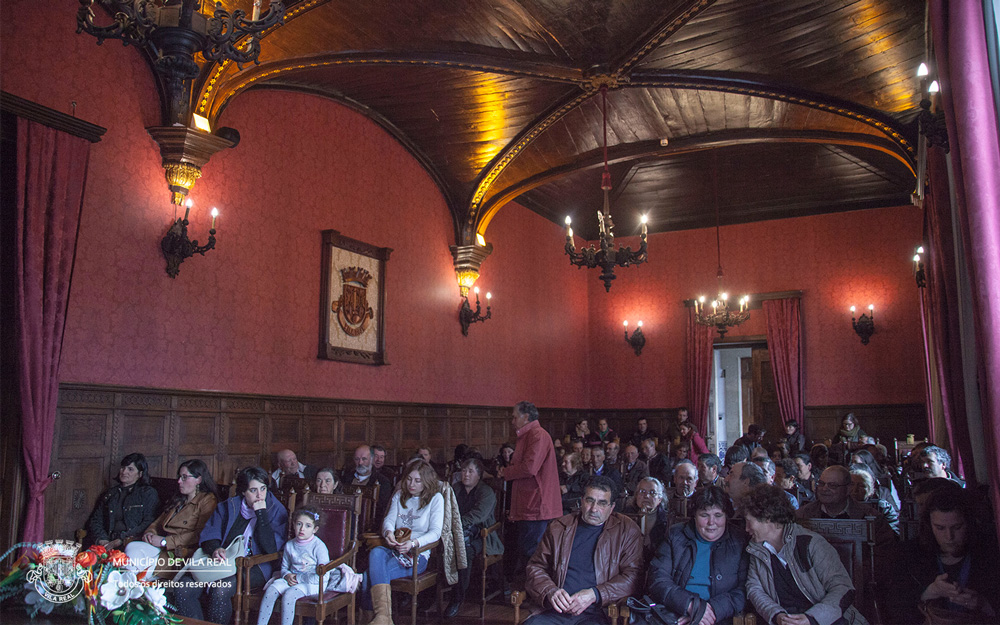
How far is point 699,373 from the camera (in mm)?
13086

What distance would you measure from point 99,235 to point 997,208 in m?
6.12

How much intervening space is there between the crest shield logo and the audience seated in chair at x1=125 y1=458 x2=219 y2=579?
3.25 meters

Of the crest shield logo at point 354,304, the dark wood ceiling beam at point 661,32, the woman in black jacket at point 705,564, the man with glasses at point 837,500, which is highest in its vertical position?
the dark wood ceiling beam at point 661,32

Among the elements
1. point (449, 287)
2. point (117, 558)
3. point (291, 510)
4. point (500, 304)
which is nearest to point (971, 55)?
point (117, 558)

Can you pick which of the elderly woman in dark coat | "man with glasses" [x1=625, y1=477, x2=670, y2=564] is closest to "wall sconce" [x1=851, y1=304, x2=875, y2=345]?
"man with glasses" [x1=625, y1=477, x2=670, y2=564]

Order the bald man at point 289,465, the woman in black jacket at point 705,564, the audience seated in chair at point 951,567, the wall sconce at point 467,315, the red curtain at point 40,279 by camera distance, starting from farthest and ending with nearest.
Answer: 1. the wall sconce at point 467,315
2. the bald man at point 289,465
3. the red curtain at point 40,279
4. the woman in black jacket at point 705,564
5. the audience seated in chair at point 951,567

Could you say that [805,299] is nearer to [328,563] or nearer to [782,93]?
[782,93]

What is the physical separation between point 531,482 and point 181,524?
2.58 metres

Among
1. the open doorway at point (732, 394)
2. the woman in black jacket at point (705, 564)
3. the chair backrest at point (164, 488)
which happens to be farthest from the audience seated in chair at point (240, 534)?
the open doorway at point (732, 394)

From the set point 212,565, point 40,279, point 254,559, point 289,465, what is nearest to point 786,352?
point 289,465

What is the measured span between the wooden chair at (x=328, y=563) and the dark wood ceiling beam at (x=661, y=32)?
5.13 m

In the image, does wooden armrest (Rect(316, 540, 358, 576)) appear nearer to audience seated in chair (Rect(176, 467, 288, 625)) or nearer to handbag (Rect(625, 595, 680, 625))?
audience seated in chair (Rect(176, 467, 288, 625))

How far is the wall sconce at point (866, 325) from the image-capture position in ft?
38.7

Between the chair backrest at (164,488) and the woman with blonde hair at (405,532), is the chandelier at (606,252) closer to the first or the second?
the woman with blonde hair at (405,532)
